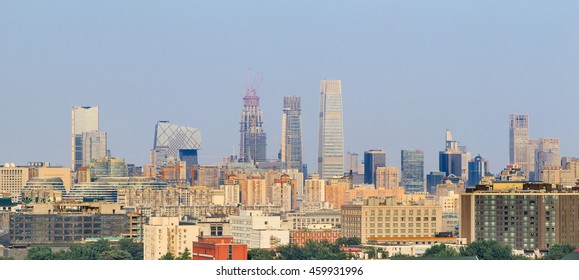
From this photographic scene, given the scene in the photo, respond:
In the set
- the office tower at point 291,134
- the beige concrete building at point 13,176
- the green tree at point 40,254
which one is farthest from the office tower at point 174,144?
the green tree at point 40,254

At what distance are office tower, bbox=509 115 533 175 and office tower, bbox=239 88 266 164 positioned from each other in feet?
Result: 73.2

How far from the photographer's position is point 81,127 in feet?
281

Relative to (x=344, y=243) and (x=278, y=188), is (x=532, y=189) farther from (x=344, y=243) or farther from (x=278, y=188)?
(x=278, y=188)

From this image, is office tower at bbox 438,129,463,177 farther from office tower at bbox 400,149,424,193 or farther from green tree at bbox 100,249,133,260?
green tree at bbox 100,249,133,260

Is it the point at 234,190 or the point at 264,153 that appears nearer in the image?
the point at 234,190

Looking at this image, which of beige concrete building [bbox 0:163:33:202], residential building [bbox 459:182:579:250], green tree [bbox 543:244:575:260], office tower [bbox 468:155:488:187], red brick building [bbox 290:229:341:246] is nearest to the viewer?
green tree [bbox 543:244:575:260]

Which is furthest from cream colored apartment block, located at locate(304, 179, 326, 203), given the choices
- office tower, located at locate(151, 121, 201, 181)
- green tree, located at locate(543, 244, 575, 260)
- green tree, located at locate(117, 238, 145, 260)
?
green tree, located at locate(543, 244, 575, 260)

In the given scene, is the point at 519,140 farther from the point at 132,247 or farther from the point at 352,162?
the point at 132,247

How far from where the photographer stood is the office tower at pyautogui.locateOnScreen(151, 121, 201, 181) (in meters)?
98.5

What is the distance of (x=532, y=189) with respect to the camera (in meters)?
44.8

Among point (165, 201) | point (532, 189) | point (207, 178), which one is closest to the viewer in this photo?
point (532, 189)

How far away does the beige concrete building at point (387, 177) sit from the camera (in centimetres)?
8718
